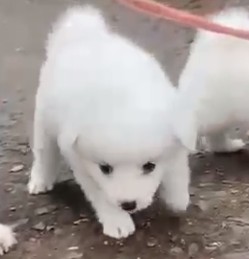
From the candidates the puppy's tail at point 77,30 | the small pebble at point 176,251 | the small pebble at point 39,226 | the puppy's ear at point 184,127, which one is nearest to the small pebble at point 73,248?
the small pebble at point 39,226

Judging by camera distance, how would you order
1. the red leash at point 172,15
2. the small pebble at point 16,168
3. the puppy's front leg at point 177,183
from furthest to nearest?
the small pebble at point 16,168 → the puppy's front leg at point 177,183 → the red leash at point 172,15

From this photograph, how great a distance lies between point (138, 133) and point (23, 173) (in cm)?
61

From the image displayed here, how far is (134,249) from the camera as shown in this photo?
2160 mm

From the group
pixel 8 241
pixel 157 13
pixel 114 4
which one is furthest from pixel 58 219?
pixel 114 4

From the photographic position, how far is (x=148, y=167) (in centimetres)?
203

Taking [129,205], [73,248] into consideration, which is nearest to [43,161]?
[73,248]

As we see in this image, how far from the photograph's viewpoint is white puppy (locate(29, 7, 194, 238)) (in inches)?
78.5

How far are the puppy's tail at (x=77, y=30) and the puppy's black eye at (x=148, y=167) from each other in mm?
386

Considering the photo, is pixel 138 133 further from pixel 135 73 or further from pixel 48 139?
pixel 48 139

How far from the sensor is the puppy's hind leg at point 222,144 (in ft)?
8.46

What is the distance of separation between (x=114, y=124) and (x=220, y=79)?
0.49 m

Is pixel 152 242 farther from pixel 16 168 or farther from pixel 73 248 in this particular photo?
pixel 16 168

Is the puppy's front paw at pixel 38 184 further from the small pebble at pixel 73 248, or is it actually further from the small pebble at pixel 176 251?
the small pebble at pixel 176 251

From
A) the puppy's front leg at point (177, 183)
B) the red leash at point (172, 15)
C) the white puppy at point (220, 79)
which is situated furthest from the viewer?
the white puppy at point (220, 79)
